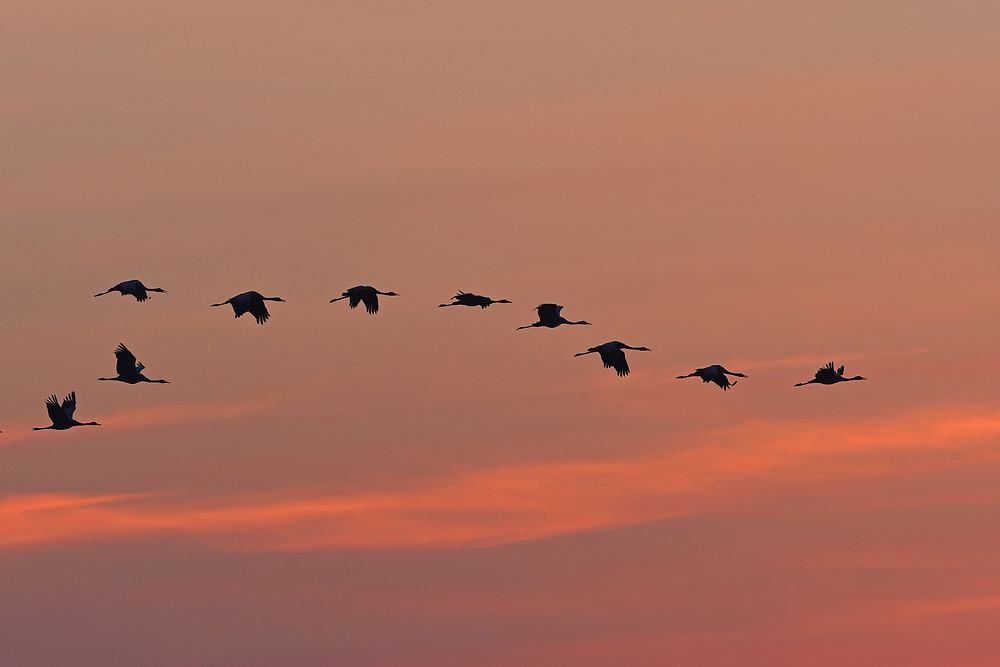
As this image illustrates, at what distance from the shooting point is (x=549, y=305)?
303 ft

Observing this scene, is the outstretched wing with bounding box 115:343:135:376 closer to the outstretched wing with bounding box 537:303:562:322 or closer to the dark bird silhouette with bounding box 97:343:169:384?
the dark bird silhouette with bounding box 97:343:169:384

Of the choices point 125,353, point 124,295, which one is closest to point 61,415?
point 125,353

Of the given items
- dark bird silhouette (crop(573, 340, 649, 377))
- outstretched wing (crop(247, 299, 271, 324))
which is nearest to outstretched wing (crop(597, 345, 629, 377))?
dark bird silhouette (crop(573, 340, 649, 377))

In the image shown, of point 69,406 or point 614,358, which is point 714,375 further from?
point 69,406

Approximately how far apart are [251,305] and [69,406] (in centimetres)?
1478

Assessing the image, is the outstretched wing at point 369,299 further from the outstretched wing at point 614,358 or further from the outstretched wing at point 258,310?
the outstretched wing at point 614,358

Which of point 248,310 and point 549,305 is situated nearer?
point 248,310

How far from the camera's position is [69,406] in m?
94.9

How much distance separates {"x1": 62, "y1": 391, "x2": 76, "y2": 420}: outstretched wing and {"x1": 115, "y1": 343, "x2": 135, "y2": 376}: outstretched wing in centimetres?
404

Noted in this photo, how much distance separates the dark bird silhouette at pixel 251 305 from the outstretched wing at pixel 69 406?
45.1 ft

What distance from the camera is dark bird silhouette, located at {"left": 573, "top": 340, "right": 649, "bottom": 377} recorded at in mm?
91625

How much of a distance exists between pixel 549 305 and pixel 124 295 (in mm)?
19337

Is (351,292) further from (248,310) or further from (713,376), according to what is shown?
(713,376)

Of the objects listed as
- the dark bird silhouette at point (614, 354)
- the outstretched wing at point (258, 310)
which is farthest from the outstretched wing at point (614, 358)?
the outstretched wing at point (258, 310)
